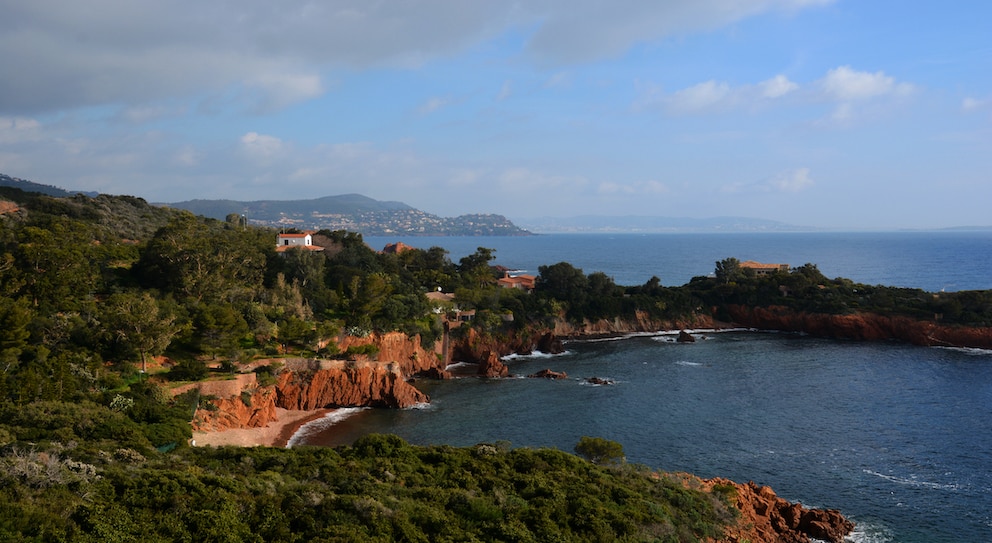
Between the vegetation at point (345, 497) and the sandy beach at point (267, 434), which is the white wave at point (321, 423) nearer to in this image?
the sandy beach at point (267, 434)

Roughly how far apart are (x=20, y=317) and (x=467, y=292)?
133 feet

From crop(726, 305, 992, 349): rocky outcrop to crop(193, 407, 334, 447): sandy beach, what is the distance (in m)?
56.1

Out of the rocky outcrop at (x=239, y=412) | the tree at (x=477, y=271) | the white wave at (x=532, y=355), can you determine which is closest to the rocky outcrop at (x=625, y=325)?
the white wave at (x=532, y=355)

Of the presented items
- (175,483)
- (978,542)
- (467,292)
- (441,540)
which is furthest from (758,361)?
(175,483)

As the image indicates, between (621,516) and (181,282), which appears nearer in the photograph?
(621,516)

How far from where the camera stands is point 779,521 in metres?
24.7

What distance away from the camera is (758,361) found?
190 ft

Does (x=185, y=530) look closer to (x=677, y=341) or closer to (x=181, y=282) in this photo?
(x=181, y=282)

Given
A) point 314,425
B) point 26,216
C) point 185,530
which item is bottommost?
point 314,425

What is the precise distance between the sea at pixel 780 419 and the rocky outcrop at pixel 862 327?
254 cm

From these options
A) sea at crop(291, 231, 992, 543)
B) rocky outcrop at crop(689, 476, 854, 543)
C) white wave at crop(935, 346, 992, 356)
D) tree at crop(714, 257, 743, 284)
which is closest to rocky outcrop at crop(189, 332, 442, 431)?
sea at crop(291, 231, 992, 543)

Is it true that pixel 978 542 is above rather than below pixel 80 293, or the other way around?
below

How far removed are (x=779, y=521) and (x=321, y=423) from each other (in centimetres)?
2658

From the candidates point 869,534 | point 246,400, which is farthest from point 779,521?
point 246,400
